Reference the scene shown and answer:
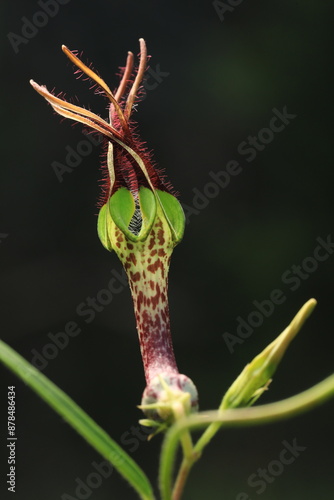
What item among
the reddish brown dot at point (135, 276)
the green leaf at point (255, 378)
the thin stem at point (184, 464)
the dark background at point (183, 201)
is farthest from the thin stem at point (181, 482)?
the dark background at point (183, 201)

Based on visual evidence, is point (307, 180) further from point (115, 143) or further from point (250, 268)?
point (115, 143)

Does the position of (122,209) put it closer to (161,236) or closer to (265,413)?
(161,236)

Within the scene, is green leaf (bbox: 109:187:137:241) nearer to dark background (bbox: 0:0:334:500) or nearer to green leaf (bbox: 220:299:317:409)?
green leaf (bbox: 220:299:317:409)

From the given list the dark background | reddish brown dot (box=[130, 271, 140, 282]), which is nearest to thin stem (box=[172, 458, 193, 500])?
reddish brown dot (box=[130, 271, 140, 282])

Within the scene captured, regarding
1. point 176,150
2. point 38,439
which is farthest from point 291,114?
point 38,439

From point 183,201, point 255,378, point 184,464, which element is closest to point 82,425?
point 184,464

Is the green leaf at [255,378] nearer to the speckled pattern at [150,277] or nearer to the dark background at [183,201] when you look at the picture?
the speckled pattern at [150,277]

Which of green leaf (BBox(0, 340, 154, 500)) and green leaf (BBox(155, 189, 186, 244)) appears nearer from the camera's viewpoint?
green leaf (BBox(0, 340, 154, 500))
